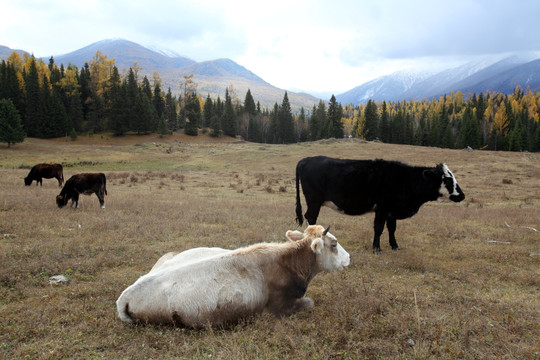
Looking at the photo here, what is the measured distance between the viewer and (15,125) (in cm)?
5534

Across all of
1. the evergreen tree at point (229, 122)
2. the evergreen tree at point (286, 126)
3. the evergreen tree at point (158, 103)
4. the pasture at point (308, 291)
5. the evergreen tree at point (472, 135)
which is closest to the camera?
the pasture at point (308, 291)

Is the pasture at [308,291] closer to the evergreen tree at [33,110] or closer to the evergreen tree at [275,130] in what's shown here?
the evergreen tree at [33,110]

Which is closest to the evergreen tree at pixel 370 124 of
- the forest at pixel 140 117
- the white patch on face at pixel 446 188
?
the forest at pixel 140 117

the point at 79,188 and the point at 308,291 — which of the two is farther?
the point at 79,188

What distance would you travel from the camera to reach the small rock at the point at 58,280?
240 inches

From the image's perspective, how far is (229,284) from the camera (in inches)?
187

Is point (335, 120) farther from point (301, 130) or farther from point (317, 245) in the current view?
point (317, 245)

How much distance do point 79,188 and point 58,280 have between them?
8.86 m

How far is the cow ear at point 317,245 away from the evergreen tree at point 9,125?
66.8 m

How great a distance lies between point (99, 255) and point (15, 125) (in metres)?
63.9

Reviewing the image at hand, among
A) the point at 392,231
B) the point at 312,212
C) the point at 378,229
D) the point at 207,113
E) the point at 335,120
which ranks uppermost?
the point at 207,113

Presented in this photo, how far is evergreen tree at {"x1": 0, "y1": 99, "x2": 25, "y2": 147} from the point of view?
2102 inches

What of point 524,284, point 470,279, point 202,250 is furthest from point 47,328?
point 524,284

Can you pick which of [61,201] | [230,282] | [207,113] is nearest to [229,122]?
[207,113]
